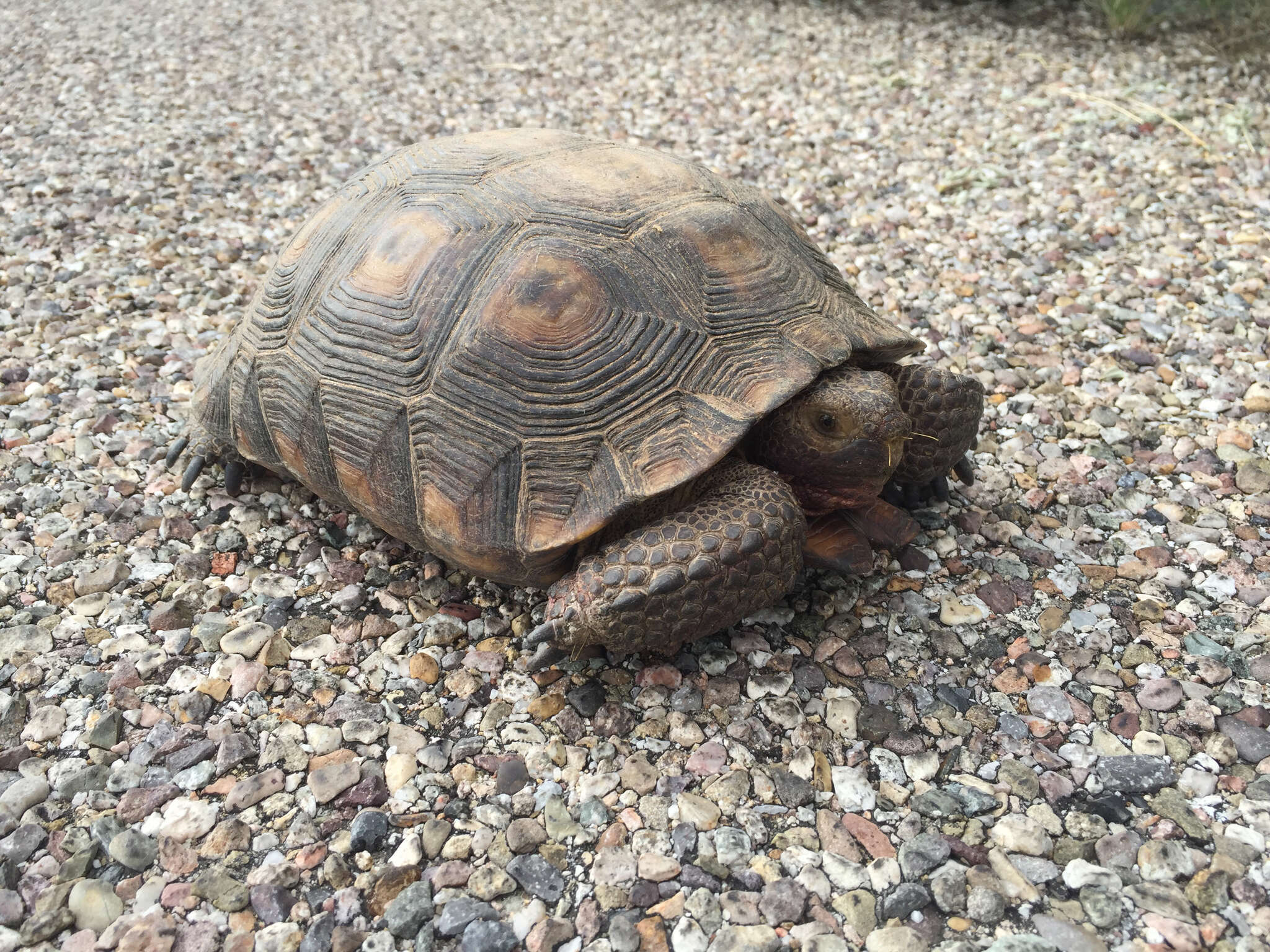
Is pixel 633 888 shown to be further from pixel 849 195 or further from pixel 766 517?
pixel 849 195

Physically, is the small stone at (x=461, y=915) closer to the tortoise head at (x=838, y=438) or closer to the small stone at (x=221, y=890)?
the small stone at (x=221, y=890)

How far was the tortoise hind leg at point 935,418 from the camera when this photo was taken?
260cm

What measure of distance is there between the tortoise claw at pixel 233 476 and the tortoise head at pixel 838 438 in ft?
5.40

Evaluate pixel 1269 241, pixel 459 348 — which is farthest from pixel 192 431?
pixel 1269 241

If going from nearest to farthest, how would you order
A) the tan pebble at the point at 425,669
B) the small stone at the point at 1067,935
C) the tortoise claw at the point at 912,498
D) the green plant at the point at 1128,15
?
the small stone at the point at 1067,935, the tan pebble at the point at 425,669, the tortoise claw at the point at 912,498, the green plant at the point at 1128,15

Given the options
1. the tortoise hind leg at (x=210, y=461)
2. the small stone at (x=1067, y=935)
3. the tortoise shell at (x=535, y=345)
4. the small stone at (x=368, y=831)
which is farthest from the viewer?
the tortoise hind leg at (x=210, y=461)

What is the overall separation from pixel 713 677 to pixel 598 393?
755 millimetres

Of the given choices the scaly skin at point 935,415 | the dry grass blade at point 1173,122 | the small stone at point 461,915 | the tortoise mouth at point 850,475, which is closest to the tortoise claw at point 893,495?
the scaly skin at point 935,415

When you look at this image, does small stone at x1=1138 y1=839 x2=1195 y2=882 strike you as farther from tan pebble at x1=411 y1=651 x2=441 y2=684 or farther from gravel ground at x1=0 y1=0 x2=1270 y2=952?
tan pebble at x1=411 y1=651 x2=441 y2=684

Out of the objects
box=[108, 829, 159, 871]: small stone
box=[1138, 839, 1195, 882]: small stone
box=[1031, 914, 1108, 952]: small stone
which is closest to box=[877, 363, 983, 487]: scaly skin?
box=[1138, 839, 1195, 882]: small stone

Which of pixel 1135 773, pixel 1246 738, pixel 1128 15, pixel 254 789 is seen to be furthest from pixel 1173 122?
pixel 254 789

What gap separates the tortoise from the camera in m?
2.15

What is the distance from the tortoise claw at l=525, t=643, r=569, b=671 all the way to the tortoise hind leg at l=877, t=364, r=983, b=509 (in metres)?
1.09

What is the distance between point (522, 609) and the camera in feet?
8.35
